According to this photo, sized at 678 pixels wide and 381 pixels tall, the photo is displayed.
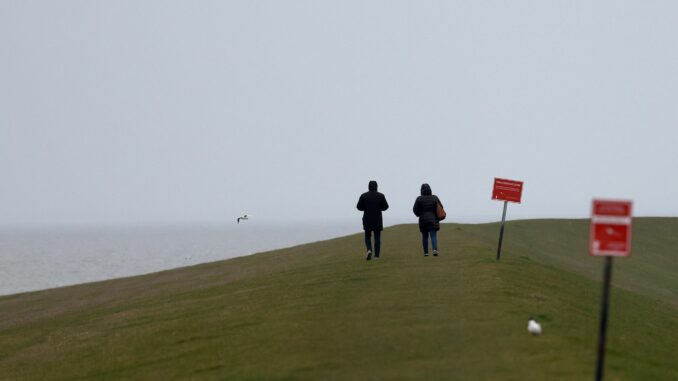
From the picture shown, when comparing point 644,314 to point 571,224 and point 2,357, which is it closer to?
point 2,357

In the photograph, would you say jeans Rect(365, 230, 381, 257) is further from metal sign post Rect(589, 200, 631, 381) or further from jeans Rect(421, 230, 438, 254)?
metal sign post Rect(589, 200, 631, 381)

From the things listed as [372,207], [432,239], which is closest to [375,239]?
[372,207]

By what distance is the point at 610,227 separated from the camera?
→ 14.1m

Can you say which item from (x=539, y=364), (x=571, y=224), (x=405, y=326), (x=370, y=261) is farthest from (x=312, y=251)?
(x=539, y=364)

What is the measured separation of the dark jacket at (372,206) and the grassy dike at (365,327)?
141cm

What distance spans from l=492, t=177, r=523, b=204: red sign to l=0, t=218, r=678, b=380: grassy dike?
228 centimetres

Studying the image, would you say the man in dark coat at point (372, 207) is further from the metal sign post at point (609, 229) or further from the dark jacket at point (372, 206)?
the metal sign post at point (609, 229)

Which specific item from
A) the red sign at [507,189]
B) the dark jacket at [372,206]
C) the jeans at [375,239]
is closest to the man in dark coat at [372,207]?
the dark jacket at [372,206]

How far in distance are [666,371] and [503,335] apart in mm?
3073

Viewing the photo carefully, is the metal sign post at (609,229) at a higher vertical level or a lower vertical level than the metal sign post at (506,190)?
lower

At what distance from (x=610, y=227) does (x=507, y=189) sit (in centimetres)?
1850

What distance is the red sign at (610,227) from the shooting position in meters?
14.0

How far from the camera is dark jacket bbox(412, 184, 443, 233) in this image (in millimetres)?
33469

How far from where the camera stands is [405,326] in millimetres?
19875
